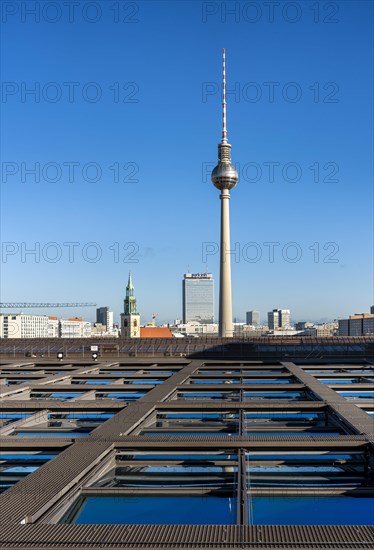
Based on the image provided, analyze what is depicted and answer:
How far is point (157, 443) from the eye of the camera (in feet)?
55.5

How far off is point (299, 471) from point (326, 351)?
43.7 metres

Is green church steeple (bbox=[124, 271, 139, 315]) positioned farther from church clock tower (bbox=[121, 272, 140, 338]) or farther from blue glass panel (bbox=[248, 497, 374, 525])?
blue glass panel (bbox=[248, 497, 374, 525])

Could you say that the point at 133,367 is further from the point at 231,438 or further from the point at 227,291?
the point at 227,291

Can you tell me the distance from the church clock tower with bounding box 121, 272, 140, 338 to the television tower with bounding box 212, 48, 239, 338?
32.4 m

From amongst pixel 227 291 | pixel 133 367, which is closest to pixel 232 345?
pixel 133 367

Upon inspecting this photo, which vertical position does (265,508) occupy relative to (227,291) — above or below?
below

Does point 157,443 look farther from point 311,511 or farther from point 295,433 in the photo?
point 311,511

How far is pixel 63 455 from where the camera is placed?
15477mm

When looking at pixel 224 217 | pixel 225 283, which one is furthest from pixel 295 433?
pixel 224 217

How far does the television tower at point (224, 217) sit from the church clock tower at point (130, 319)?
1275 inches

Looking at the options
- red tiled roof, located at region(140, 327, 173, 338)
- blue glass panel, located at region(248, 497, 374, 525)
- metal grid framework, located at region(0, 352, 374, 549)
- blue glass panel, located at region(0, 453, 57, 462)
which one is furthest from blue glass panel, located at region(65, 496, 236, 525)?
red tiled roof, located at region(140, 327, 173, 338)

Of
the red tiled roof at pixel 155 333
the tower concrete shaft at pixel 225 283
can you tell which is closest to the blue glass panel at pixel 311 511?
the tower concrete shaft at pixel 225 283

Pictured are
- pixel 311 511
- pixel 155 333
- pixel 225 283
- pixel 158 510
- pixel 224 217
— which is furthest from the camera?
pixel 155 333

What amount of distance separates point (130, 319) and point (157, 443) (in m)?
128
